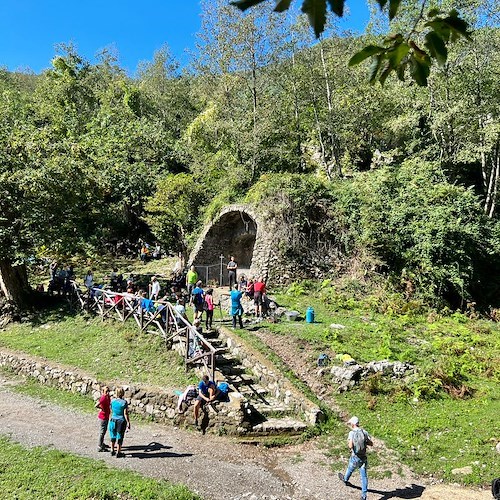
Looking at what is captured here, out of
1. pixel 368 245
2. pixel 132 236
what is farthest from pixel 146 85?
pixel 368 245

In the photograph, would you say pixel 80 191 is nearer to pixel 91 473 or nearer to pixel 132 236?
pixel 132 236

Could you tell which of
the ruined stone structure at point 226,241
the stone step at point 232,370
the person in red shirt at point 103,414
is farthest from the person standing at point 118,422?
the ruined stone structure at point 226,241

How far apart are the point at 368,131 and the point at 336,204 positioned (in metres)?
8.93

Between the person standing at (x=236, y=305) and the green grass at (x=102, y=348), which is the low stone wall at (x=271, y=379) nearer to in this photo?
the person standing at (x=236, y=305)

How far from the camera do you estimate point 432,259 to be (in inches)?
706

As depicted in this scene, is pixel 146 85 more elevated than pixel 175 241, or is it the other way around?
pixel 146 85

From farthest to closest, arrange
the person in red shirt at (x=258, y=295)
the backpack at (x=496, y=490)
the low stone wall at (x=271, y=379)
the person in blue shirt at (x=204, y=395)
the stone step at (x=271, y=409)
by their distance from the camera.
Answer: the person in red shirt at (x=258, y=295), the stone step at (x=271, y=409), the low stone wall at (x=271, y=379), the person in blue shirt at (x=204, y=395), the backpack at (x=496, y=490)

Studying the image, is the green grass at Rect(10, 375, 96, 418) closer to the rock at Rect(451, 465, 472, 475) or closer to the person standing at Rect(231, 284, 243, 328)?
the person standing at Rect(231, 284, 243, 328)

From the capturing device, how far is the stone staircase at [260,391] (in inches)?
409

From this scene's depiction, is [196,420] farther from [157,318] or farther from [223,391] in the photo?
[157,318]

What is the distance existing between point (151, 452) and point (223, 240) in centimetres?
1414

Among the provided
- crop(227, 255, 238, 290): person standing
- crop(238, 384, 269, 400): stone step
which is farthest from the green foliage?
crop(238, 384, 269, 400): stone step

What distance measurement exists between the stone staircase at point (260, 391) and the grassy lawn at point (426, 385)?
830 millimetres

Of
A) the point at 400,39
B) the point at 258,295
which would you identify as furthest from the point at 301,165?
the point at 400,39
